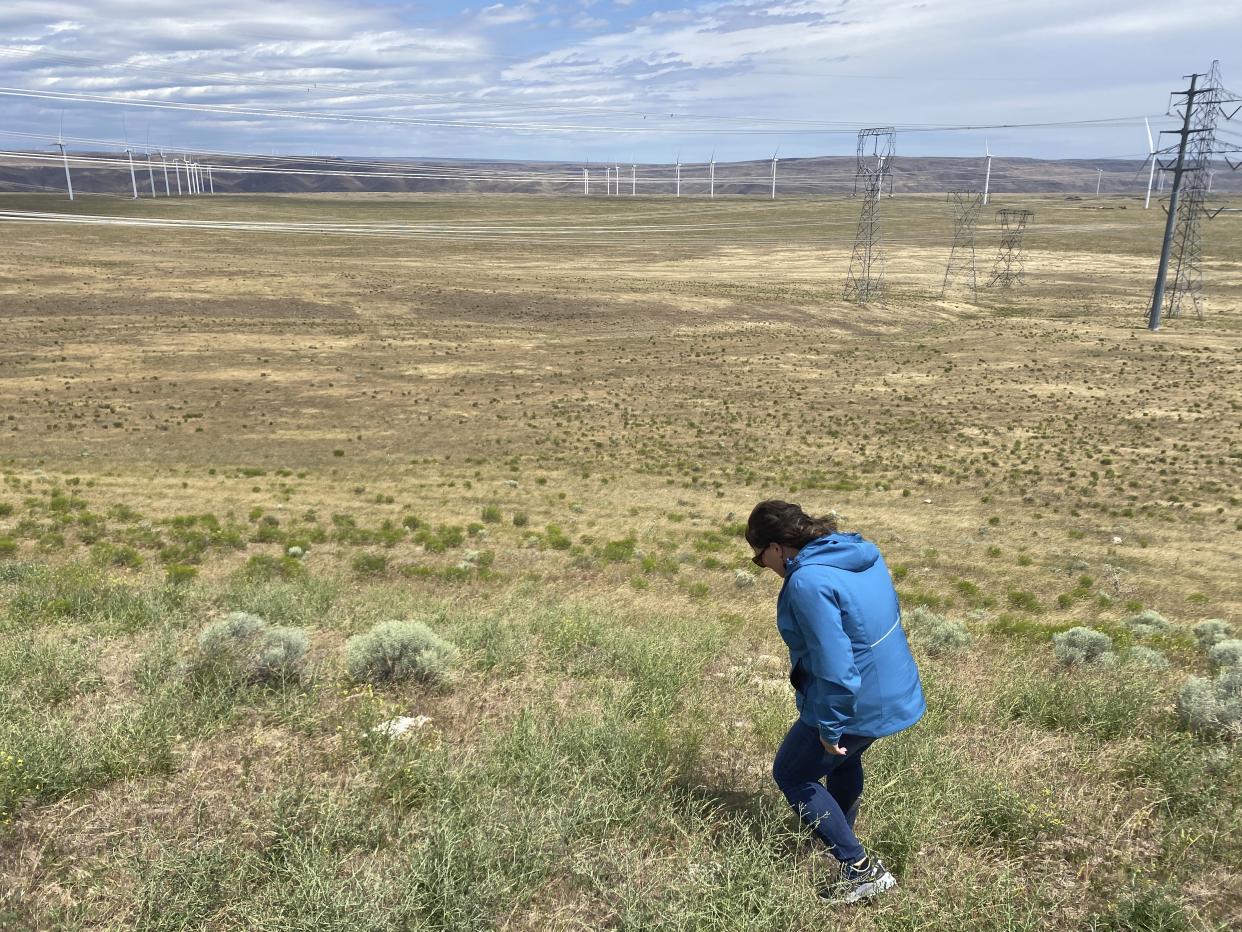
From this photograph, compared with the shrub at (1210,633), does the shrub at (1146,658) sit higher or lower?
higher

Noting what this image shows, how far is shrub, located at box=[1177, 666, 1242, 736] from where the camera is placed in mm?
5480

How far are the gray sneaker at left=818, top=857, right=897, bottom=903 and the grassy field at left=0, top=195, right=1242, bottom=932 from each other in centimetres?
9

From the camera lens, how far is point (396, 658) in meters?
6.05

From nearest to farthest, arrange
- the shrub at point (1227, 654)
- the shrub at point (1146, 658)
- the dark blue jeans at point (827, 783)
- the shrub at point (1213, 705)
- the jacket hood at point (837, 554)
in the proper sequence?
the jacket hood at point (837, 554), the dark blue jeans at point (827, 783), the shrub at point (1213, 705), the shrub at point (1227, 654), the shrub at point (1146, 658)

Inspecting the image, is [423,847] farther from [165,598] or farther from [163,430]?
[163,430]

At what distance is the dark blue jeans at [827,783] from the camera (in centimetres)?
387

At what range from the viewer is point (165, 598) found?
27.2 ft

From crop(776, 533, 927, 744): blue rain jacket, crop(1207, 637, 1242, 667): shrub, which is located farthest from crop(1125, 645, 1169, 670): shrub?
crop(776, 533, 927, 744): blue rain jacket

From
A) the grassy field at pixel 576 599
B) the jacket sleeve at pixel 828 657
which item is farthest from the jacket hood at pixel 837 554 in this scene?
the grassy field at pixel 576 599

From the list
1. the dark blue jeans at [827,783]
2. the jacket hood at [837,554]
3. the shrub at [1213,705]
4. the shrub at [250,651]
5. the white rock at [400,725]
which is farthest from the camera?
the shrub at [250,651]

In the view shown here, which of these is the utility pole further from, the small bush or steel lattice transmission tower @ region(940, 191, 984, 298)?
the small bush

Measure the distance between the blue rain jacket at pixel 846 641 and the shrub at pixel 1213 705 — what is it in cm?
292

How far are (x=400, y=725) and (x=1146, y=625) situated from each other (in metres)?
10.8

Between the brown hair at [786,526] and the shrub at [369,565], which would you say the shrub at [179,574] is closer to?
the shrub at [369,565]
